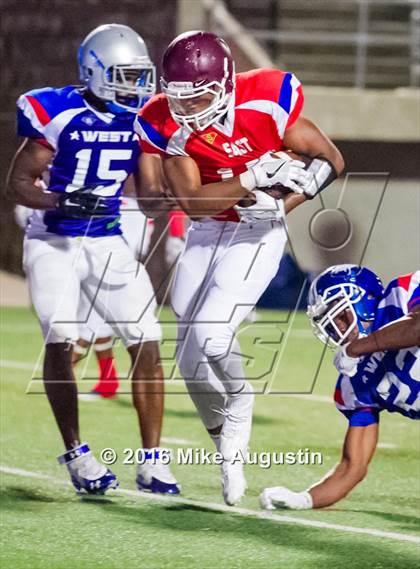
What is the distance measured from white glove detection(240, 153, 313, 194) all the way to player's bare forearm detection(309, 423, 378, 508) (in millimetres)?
1006

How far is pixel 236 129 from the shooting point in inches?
213

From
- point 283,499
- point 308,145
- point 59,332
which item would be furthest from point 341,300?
point 59,332

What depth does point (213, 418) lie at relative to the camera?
556 cm

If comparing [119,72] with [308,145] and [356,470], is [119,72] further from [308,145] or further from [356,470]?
[356,470]

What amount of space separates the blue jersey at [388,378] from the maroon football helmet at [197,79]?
3.44 ft

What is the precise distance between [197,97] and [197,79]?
7 cm

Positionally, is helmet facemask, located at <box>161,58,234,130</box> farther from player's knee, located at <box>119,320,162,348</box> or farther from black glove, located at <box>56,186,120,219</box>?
player's knee, located at <box>119,320,162,348</box>

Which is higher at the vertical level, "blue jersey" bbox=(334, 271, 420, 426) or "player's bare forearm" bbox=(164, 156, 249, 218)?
"player's bare forearm" bbox=(164, 156, 249, 218)

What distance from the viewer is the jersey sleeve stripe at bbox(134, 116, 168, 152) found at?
538 centimetres

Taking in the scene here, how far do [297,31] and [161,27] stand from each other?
9.22ft

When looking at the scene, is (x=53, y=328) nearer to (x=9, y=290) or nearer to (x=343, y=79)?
(x=9, y=290)

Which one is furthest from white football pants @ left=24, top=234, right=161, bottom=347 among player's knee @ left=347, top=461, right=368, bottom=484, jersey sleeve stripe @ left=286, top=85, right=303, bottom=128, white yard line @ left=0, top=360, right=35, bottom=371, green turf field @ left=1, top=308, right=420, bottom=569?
white yard line @ left=0, top=360, right=35, bottom=371

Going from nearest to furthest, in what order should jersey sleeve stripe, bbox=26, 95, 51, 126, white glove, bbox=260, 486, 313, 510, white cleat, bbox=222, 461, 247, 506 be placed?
white glove, bbox=260, 486, 313, 510, white cleat, bbox=222, 461, 247, 506, jersey sleeve stripe, bbox=26, 95, 51, 126

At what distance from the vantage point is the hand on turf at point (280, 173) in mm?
5137
